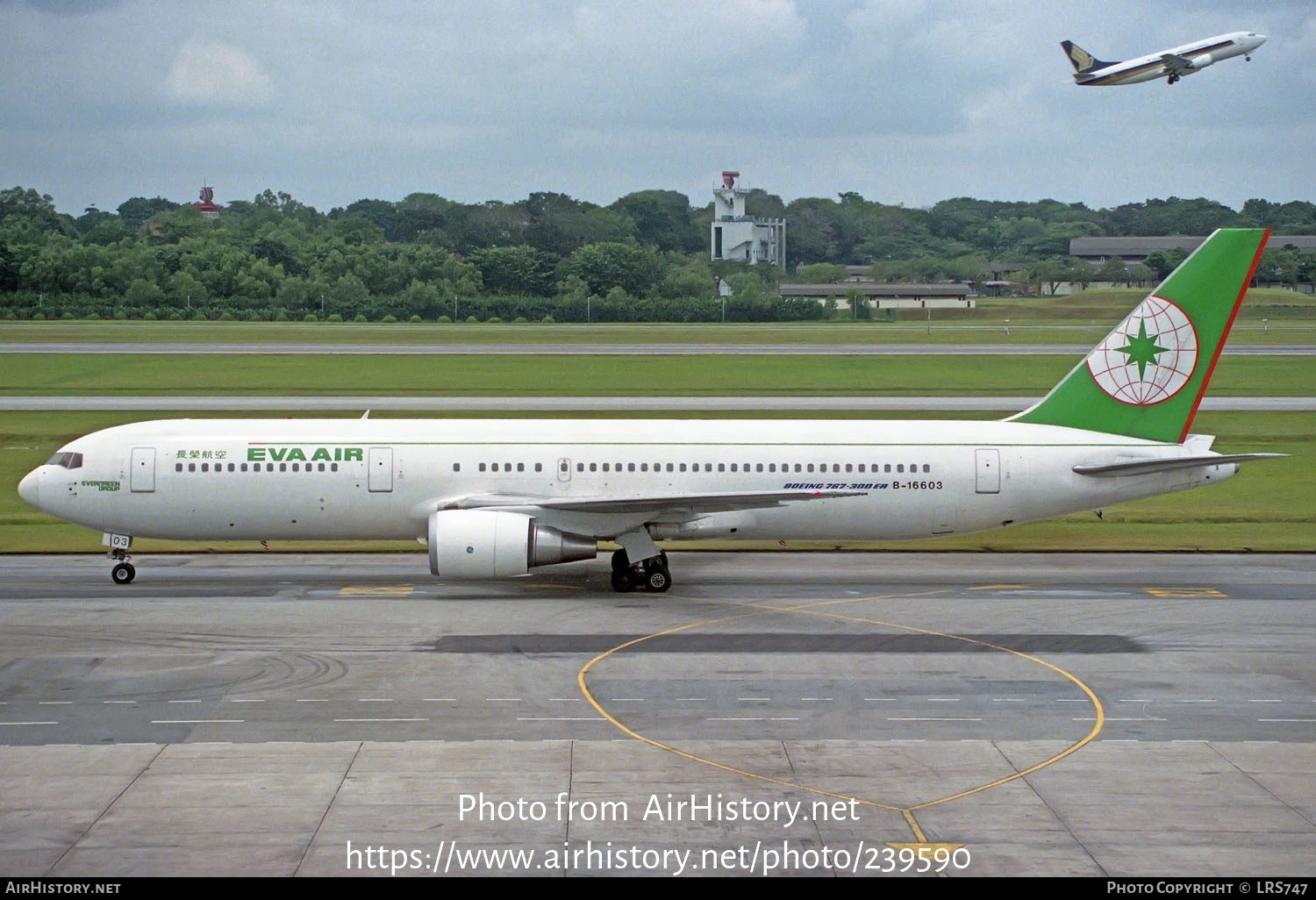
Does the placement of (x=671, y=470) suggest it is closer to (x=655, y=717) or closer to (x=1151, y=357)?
(x=655, y=717)

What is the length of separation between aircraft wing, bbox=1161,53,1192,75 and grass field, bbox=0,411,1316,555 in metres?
46.6

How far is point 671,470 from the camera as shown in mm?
32500

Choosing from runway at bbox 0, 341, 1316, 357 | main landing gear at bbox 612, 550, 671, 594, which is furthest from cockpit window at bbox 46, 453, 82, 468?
runway at bbox 0, 341, 1316, 357

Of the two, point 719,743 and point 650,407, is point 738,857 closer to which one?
point 719,743

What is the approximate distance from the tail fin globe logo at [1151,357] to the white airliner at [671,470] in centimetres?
5

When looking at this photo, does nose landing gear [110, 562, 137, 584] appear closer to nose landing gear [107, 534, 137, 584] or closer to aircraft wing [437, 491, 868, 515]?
nose landing gear [107, 534, 137, 584]

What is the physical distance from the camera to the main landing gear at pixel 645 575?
31.6 meters

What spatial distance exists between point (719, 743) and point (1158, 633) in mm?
12261

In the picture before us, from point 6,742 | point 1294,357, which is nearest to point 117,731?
point 6,742

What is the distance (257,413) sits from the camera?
63531mm

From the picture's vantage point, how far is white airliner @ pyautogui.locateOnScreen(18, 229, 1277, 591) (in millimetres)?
31625

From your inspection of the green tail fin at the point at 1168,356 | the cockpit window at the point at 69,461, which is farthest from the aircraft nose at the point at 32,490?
the green tail fin at the point at 1168,356

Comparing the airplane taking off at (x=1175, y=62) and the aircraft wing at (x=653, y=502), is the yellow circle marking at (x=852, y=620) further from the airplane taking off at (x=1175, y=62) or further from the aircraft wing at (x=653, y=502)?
the airplane taking off at (x=1175, y=62)

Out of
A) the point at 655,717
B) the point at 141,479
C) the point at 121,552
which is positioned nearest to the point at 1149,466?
the point at 655,717
